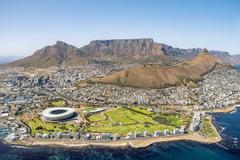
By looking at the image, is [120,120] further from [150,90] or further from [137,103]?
[150,90]

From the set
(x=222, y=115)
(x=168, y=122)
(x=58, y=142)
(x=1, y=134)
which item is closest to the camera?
(x=58, y=142)

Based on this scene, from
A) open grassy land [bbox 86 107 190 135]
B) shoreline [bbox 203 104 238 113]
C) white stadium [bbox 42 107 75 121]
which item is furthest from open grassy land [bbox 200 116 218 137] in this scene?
white stadium [bbox 42 107 75 121]

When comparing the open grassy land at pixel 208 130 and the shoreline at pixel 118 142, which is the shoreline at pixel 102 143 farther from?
the open grassy land at pixel 208 130

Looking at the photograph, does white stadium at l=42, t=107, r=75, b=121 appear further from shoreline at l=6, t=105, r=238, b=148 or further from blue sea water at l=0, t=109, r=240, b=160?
blue sea water at l=0, t=109, r=240, b=160

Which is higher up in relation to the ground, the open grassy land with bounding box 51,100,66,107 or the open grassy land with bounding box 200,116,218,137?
the open grassy land with bounding box 51,100,66,107

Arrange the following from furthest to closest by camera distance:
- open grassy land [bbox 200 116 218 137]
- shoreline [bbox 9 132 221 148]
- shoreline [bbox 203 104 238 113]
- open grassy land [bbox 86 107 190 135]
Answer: shoreline [bbox 203 104 238 113], open grassy land [bbox 86 107 190 135], open grassy land [bbox 200 116 218 137], shoreline [bbox 9 132 221 148]

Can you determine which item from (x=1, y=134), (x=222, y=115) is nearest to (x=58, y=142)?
(x=1, y=134)

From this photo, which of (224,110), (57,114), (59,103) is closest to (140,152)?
(57,114)
